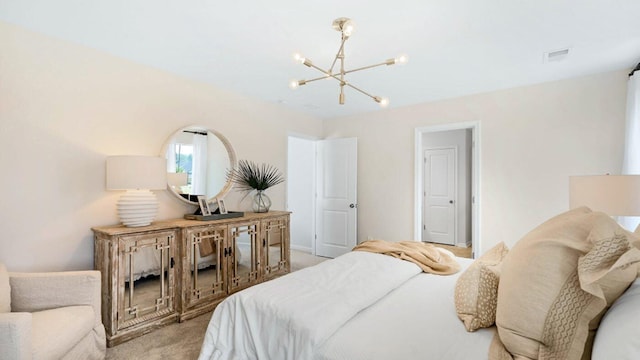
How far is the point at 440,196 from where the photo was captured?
20.5ft

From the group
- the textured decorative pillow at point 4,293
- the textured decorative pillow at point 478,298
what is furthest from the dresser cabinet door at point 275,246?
the textured decorative pillow at point 478,298

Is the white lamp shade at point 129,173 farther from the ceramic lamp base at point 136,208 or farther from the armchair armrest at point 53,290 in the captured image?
the armchair armrest at point 53,290

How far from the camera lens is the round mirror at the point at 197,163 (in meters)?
3.23

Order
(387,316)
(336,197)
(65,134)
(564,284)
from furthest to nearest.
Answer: (336,197) < (65,134) < (387,316) < (564,284)

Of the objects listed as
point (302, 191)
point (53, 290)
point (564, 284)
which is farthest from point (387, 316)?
point (302, 191)

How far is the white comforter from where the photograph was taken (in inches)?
57.6

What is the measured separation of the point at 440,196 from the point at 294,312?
17.6 ft

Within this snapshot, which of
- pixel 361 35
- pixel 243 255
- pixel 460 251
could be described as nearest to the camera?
pixel 361 35

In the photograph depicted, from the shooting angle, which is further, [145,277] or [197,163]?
[197,163]

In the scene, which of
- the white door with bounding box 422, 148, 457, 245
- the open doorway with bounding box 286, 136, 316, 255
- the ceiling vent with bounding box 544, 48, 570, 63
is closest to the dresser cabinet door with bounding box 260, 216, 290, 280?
the open doorway with bounding box 286, 136, 316, 255

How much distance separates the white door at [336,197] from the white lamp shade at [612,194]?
3.06 m

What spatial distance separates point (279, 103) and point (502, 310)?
381cm

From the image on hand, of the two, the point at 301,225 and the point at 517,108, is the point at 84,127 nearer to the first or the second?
the point at 301,225

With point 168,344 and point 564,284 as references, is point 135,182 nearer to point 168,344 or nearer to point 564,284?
point 168,344
